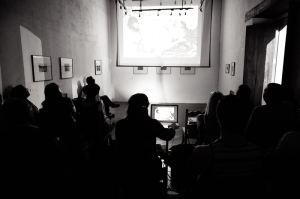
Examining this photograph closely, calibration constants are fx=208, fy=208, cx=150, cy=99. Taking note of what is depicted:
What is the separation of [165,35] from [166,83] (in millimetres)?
1529

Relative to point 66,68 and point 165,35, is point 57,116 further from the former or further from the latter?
point 165,35

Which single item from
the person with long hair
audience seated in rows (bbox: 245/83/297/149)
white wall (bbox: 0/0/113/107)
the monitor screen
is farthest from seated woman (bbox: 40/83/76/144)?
the monitor screen

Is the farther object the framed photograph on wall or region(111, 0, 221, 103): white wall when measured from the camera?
region(111, 0, 221, 103): white wall

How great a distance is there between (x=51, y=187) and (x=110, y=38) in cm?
572

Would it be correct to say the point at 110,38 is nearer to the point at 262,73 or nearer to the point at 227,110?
the point at 262,73

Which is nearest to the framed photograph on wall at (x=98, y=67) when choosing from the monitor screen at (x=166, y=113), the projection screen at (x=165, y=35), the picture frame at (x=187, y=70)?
the projection screen at (x=165, y=35)

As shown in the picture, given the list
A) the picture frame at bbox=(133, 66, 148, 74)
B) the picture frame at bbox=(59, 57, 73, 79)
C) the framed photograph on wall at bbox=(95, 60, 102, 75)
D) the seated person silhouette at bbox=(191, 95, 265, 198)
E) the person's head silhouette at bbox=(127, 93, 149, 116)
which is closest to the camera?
the seated person silhouette at bbox=(191, 95, 265, 198)

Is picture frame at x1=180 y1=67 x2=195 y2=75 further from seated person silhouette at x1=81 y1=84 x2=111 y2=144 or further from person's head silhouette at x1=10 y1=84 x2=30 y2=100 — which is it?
person's head silhouette at x1=10 y1=84 x2=30 y2=100

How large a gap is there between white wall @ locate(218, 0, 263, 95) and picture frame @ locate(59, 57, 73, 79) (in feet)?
11.8

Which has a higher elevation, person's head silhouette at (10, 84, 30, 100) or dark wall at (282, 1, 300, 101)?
dark wall at (282, 1, 300, 101)

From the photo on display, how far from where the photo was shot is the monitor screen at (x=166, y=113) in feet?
16.0

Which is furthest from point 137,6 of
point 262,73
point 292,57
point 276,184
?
point 276,184

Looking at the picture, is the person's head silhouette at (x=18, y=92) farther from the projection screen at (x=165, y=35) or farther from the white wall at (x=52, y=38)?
the projection screen at (x=165, y=35)

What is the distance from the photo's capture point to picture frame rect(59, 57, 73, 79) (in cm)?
393
